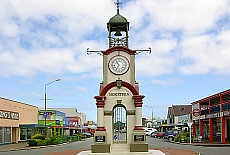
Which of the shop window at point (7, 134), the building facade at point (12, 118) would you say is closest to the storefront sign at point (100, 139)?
the building facade at point (12, 118)

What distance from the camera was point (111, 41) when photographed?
29.0m

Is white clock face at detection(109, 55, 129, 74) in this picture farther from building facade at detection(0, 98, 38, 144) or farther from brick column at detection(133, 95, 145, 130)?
building facade at detection(0, 98, 38, 144)

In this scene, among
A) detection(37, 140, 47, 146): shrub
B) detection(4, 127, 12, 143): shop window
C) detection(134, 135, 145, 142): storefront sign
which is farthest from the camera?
detection(4, 127, 12, 143): shop window

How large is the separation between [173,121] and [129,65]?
80.9 meters

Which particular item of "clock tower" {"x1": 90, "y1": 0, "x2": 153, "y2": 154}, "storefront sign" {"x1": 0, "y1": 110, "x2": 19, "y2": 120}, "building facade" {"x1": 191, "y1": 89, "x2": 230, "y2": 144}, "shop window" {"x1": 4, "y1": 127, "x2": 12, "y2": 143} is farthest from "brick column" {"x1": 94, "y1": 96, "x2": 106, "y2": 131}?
"shop window" {"x1": 4, "y1": 127, "x2": 12, "y2": 143}

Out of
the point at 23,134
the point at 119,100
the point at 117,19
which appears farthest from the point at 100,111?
the point at 23,134

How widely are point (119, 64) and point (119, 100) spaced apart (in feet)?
8.41

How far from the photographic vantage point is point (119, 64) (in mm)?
28203

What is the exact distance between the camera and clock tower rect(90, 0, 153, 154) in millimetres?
26766

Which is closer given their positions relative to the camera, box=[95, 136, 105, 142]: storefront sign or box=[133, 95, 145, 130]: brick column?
box=[95, 136, 105, 142]: storefront sign

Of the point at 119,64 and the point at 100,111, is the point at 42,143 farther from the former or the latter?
the point at 119,64

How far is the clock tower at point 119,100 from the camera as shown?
87.8ft

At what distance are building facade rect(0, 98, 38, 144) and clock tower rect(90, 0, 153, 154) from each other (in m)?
Answer: 21.9

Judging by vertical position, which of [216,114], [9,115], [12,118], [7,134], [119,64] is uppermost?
[119,64]
